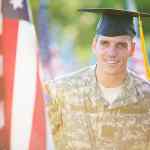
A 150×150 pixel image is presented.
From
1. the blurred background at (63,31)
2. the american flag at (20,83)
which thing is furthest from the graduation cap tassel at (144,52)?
the american flag at (20,83)

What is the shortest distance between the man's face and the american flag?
248 millimetres

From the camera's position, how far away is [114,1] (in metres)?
2.16

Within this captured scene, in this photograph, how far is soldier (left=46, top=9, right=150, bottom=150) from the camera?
Answer: 2115 millimetres

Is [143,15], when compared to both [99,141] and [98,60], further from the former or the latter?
[99,141]

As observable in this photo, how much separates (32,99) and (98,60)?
30 centimetres

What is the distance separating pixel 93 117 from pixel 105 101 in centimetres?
8

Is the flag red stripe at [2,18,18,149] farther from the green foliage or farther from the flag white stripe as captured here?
the green foliage

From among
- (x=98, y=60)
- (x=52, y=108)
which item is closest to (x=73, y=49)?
(x=98, y=60)

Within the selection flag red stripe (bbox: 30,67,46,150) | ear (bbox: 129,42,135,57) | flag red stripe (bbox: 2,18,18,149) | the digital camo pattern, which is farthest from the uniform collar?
flag red stripe (bbox: 2,18,18,149)

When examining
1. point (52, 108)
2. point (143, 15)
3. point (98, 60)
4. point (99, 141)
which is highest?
point (143, 15)

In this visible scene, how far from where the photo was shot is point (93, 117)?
2129mm

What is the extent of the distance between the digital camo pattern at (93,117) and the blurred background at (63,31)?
53mm

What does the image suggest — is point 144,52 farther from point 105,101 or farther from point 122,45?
point 105,101

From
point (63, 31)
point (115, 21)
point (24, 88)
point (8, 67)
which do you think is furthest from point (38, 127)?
point (115, 21)
